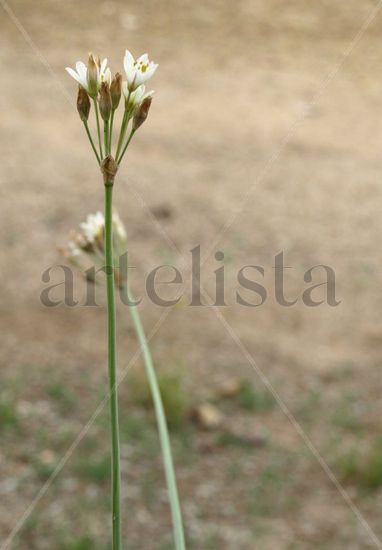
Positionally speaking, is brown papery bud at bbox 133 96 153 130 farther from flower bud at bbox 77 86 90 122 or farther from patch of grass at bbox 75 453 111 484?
patch of grass at bbox 75 453 111 484

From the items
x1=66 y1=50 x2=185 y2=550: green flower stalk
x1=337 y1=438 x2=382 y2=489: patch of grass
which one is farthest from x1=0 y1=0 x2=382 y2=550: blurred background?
x1=66 y1=50 x2=185 y2=550: green flower stalk

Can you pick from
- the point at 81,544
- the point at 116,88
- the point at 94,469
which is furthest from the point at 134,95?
the point at 94,469

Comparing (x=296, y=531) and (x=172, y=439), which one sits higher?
(x=172, y=439)

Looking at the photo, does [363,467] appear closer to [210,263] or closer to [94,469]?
[94,469]

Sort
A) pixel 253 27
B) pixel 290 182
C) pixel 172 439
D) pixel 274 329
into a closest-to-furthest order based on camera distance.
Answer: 1. pixel 172 439
2. pixel 274 329
3. pixel 290 182
4. pixel 253 27

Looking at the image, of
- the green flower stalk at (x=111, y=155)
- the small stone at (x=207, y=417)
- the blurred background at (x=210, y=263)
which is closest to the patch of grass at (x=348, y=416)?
the blurred background at (x=210, y=263)

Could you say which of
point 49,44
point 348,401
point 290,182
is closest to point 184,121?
point 290,182

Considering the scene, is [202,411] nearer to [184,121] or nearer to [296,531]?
[296,531]
